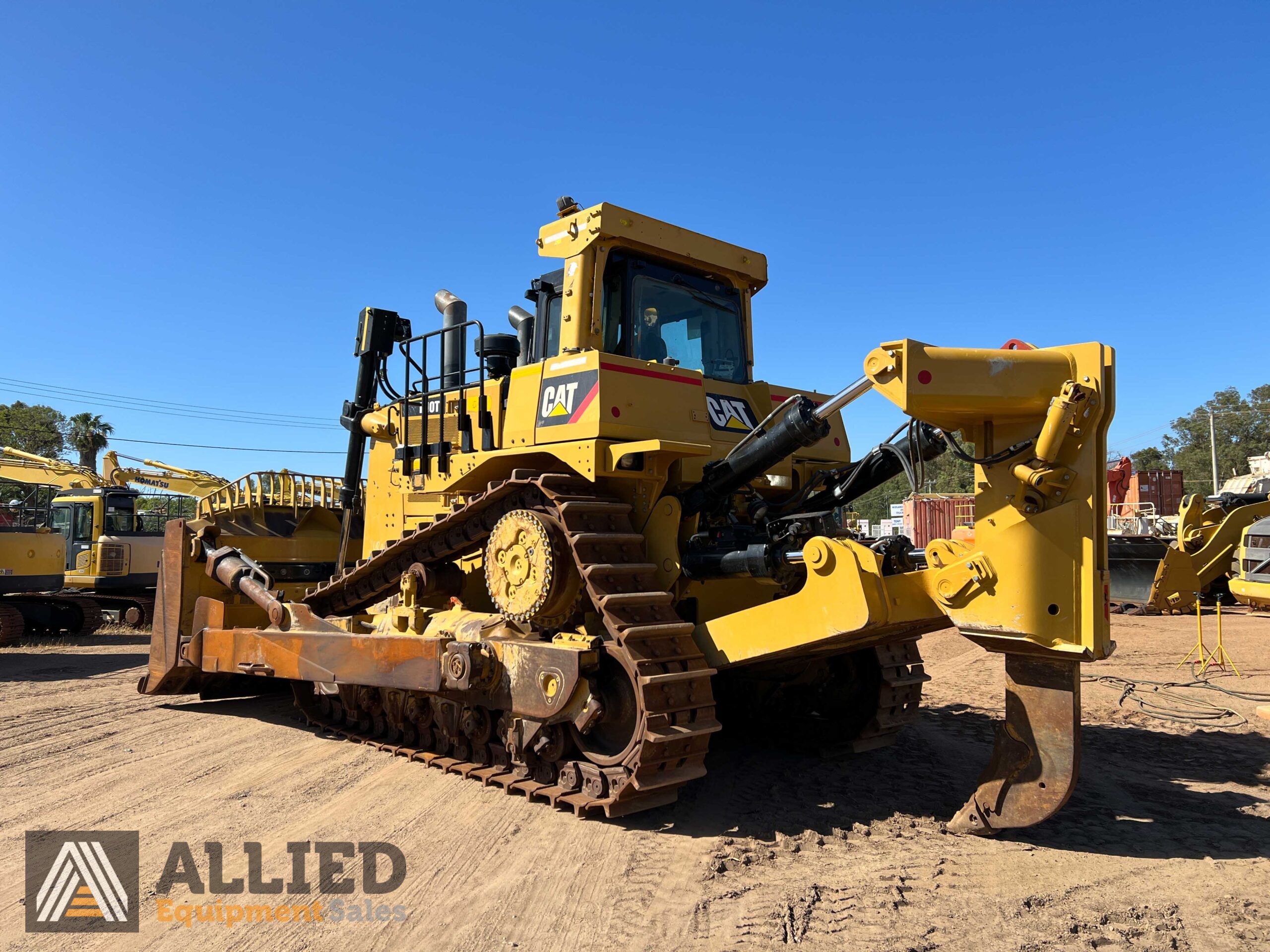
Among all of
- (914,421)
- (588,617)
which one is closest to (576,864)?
(588,617)

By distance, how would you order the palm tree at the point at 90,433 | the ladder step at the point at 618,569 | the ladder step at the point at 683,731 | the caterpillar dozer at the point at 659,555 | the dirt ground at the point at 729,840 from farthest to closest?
the palm tree at the point at 90,433
the ladder step at the point at 618,569
the ladder step at the point at 683,731
the caterpillar dozer at the point at 659,555
the dirt ground at the point at 729,840

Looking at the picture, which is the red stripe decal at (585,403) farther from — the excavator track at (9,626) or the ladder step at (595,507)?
the excavator track at (9,626)

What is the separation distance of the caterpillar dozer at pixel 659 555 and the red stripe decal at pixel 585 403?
1cm

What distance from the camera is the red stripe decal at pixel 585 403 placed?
5.33 metres

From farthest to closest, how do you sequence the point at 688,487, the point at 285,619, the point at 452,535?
the point at 285,619 < the point at 452,535 < the point at 688,487

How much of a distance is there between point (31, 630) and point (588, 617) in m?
15.8

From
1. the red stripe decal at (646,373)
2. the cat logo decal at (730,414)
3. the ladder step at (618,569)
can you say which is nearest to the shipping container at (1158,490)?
the cat logo decal at (730,414)

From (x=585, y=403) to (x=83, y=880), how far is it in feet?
11.8

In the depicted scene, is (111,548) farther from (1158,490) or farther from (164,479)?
(1158,490)

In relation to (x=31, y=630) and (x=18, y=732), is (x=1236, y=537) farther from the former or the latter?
(x=31, y=630)

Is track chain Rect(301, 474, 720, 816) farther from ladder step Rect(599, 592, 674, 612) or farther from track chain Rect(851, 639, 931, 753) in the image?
track chain Rect(851, 639, 931, 753)

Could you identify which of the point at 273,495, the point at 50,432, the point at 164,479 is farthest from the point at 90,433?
the point at 273,495

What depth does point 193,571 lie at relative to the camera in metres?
8.38

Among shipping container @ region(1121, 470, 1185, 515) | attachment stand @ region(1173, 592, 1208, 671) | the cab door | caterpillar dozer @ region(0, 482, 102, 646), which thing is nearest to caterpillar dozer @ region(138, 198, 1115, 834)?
attachment stand @ region(1173, 592, 1208, 671)
